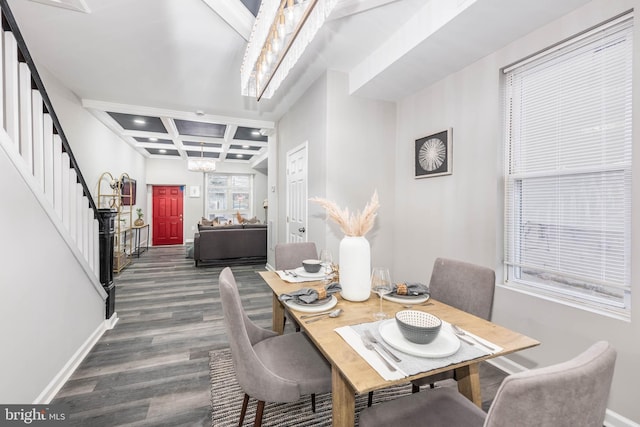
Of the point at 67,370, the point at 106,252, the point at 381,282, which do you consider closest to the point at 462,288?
the point at 381,282

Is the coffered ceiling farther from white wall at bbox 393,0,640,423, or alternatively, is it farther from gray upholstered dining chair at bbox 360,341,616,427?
gray upholstered dining chair at bbox 360,341,616,427

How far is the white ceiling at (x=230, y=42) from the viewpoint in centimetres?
199

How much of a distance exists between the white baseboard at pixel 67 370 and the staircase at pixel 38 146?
20.4 inches

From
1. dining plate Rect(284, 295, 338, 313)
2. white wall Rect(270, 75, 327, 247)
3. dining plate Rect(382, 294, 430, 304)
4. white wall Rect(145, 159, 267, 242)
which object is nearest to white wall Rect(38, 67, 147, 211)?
white wall Rect(145, 159, 267, 242)

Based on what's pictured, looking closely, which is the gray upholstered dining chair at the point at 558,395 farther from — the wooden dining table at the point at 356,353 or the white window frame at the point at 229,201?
the white window frame at the point at 229,201

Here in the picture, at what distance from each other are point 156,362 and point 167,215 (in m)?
7.47

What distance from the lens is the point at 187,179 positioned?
880cm

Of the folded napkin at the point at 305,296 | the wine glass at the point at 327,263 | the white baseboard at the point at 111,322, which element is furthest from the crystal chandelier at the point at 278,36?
the white baseboard at the point at 111,322

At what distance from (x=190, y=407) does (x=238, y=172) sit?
8.27m

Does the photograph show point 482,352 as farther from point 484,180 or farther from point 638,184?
point 484,180

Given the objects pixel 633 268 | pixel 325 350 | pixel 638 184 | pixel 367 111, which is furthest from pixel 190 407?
pixel 367 111

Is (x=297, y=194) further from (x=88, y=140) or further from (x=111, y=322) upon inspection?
(x=88, y=140)

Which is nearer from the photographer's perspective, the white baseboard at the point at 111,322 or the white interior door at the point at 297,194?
the white baseboard at the point at 111,322

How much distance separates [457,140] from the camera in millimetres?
2572
